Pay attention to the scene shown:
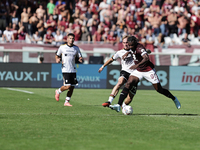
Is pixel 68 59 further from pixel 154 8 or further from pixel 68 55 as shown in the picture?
pixel 154 8

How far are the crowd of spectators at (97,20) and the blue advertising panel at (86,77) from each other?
6.65 ft

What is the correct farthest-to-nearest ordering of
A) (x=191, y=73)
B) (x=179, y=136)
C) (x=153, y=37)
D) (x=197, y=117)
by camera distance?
(x=153, y=37)
(x=191, y=73)
(x=197, y=117)
(x=179, y=136)

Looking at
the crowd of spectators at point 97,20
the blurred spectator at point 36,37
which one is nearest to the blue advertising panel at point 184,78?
the crowd of spectators at point 97,20

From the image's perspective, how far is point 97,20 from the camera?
23.4m

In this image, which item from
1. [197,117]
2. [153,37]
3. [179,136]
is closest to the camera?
[179,136]

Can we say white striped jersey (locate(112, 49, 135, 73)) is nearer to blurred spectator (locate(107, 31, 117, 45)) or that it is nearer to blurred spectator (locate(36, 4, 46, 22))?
blurred spectator (locate(107, 31, 117, 45))

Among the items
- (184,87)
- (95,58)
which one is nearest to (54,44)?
(95,58)

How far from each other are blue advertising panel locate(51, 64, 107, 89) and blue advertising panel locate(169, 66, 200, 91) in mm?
3799

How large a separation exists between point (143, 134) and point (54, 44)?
1525 centimetres

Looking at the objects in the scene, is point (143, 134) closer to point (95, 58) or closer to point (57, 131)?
point (57, 131)

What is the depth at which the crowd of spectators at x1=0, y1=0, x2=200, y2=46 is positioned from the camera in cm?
2222

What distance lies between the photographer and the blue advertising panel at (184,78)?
68.5 ft

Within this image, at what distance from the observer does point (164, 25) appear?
78.4 feet

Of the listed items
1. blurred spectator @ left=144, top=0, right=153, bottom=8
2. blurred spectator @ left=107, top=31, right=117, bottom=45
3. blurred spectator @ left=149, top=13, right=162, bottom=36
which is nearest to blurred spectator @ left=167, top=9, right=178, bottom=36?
blurred spectator @ left=149, top=13, right=162, bottom=36
